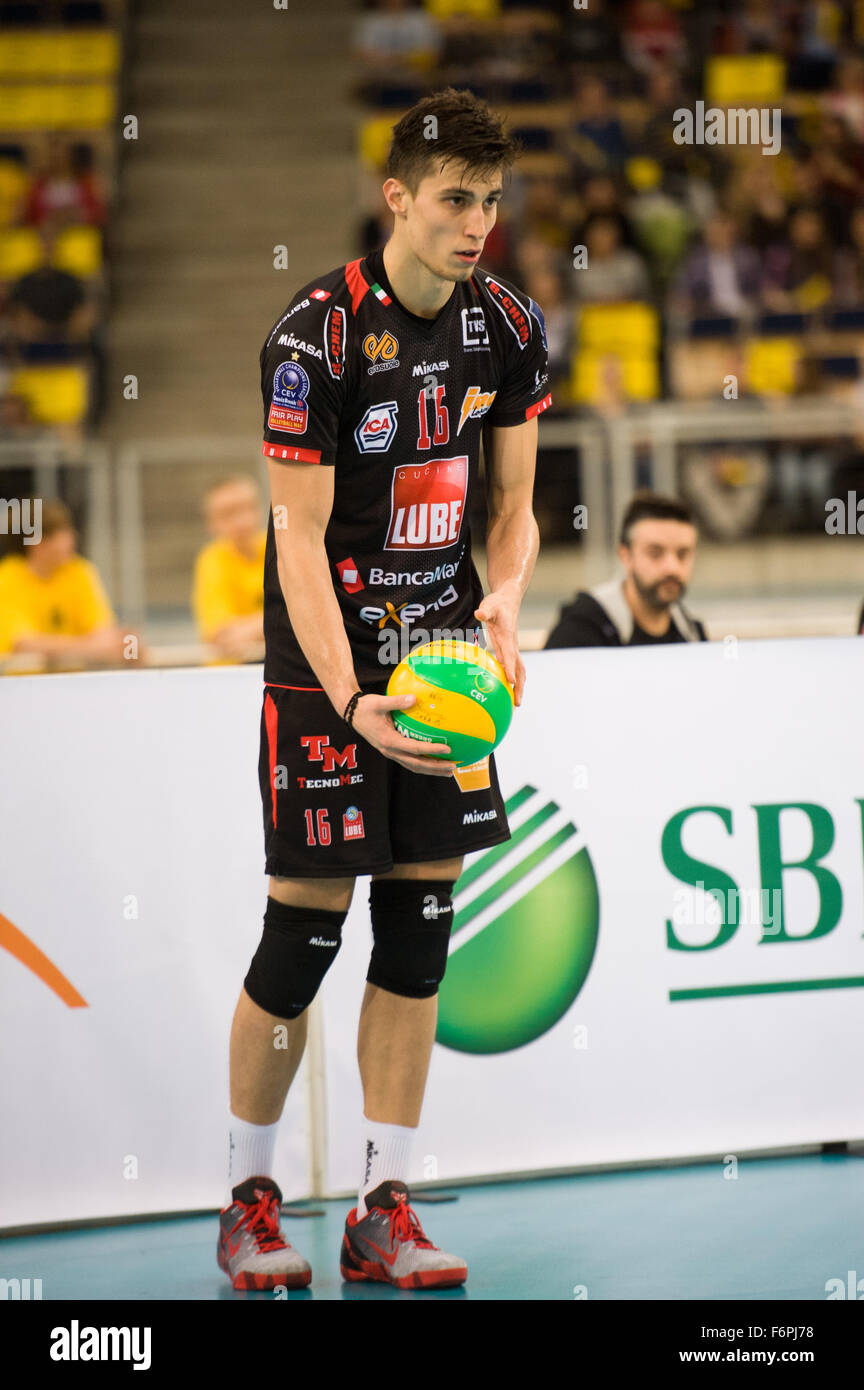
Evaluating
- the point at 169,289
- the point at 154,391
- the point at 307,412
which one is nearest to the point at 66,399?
the point at 154,391

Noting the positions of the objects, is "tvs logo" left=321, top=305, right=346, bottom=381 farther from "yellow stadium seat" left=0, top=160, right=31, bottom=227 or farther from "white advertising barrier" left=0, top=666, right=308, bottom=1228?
"yellow stadium seat" left=0, top=160, right=31, bottom=227

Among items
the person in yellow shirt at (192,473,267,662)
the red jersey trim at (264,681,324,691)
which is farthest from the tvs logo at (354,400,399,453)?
the person in yellow shirt at (192,473,267,662)

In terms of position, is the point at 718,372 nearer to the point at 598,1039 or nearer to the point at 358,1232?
the point at 598,1039

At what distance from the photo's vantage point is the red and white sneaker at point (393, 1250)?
321 cm

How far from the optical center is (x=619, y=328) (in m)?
10.9

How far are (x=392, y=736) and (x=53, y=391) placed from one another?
853cm

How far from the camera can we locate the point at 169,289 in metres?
12.6

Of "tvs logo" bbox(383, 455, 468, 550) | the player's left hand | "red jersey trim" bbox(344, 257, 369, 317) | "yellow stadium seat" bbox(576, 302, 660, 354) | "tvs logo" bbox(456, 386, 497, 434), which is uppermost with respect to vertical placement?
"yellow stadium seat" bbox(576, 302, 660, 354)

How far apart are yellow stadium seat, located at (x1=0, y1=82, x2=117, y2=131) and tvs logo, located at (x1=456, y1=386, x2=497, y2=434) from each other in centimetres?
1102

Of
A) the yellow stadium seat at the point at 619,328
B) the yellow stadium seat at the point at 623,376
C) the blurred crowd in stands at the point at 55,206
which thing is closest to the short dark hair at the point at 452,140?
the blurred crowd in stands at the point at 55,206

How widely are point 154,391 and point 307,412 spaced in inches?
363

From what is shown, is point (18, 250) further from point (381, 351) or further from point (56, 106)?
point (381, 351)

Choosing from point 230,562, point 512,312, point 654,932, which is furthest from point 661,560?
point 230,562

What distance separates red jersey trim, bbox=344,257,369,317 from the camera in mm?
3104
